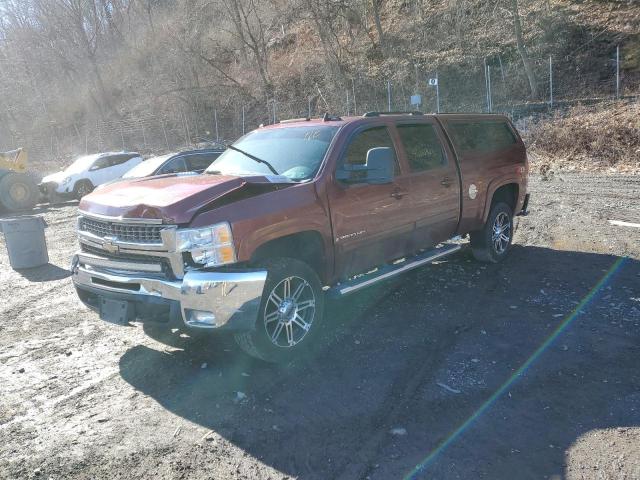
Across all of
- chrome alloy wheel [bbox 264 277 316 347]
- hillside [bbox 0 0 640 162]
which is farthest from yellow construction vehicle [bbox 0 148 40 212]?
hillside [bbox 0 0 640 162]

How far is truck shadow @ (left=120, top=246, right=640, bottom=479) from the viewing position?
3238 mm

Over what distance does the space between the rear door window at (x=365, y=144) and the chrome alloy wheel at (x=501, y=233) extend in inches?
94.0

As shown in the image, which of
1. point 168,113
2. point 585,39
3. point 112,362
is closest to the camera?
point 112,362

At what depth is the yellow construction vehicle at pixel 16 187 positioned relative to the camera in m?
15.2

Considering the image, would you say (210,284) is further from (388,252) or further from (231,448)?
(388,252)

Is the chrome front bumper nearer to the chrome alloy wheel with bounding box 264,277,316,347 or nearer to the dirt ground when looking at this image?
the chrome alloy wheel with bounding box 264,277,316,347

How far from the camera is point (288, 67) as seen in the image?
33.6 metres

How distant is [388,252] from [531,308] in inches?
62.8

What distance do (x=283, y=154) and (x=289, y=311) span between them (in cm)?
161

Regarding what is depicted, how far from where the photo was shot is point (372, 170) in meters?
4.85

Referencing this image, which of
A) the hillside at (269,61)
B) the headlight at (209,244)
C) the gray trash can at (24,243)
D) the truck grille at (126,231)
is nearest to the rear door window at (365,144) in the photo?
the headlight at (209,244)

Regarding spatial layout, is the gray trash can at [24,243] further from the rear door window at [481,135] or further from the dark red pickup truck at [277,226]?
the rear door window at [481,135]

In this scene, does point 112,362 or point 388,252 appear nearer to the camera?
point 112,362

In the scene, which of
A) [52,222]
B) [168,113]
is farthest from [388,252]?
[168,113]
